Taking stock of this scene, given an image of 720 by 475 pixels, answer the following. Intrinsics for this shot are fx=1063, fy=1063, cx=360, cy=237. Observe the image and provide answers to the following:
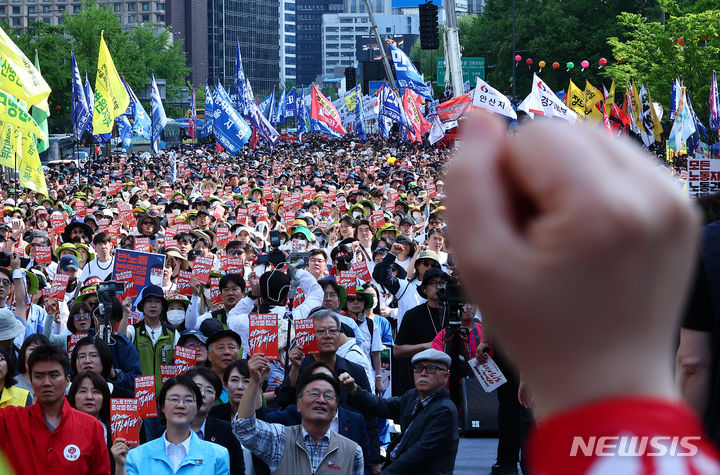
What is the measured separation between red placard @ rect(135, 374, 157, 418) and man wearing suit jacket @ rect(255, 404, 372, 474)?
2.12 ft

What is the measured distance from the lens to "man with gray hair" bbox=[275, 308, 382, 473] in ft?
21.8

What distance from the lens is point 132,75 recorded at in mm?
69938

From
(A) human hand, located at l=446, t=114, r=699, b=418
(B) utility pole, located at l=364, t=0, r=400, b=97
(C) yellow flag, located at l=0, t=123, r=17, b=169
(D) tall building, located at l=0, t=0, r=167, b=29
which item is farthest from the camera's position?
(D) tall building, located at l=0, t=0, r=167, b=29

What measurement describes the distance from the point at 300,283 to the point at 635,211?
25.7 ft

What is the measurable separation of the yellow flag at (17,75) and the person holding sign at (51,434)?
367 inches

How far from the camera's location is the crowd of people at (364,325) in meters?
0.70

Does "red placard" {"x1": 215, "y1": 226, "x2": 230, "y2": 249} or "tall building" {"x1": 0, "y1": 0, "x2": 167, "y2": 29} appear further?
"tall building" {"x1": 0, "y1": 0, "x2": 167, "y2": 29}

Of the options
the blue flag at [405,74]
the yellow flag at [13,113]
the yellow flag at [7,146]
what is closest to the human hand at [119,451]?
the yellow flag at [13,113]

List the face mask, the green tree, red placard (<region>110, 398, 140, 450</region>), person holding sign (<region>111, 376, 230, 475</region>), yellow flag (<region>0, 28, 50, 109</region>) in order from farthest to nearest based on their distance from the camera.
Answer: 1. the green tree
2. yellow flag (<region>0, 28, 50, 109</region>)
3. the face mask
4. red placard (<region>110, 398, 140, 450</region>)
5. person holding sign (<region>111, 376, 230, 475</region>)

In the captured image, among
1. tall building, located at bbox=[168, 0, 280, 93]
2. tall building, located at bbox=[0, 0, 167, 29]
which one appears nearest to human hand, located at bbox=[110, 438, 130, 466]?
tall building, located at bbox=[168, 0, 280, 93]

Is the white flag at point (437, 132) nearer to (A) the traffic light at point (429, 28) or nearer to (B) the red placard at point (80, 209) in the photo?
(A) the traffic light at point (429, 28)

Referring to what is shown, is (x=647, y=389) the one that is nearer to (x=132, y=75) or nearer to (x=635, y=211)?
(x=635, y=211)

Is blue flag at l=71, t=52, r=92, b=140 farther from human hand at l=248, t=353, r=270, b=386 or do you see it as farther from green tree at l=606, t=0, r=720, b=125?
human hand at l=248, t=353, r=270, b=386

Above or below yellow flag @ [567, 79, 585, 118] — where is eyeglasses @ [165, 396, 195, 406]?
below
